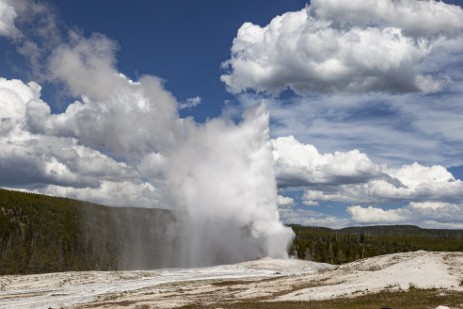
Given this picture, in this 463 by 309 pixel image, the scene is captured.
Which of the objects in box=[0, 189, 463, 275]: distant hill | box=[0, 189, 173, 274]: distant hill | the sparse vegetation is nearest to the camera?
the sparse vegetation

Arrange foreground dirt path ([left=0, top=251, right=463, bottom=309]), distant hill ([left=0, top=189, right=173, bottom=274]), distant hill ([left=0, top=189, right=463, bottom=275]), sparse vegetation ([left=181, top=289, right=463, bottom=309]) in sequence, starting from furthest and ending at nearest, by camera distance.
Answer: distant hill ([left=0, top=189, right=173, bottom=274]) → distant hill ([left=0, top=189, right=463, bottom=275]) → foreground dirt path ([left=0, top=251, right=463, bottom=309]) → sparse vegetation ([left=181, top=289, right=463, bottom=309])

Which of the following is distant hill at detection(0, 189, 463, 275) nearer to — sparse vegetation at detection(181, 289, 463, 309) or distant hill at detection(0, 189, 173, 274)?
distant hill at detection(0, 189, 173, 274)

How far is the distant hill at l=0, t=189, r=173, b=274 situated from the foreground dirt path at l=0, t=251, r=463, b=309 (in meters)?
57.9

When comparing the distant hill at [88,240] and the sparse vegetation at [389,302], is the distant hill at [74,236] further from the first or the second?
the sparse vegetation at [389,302]

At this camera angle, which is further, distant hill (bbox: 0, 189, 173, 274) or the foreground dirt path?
distant hill (bbox: 0, 189, 173, 274)

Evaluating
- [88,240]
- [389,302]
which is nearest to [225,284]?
[389,302]

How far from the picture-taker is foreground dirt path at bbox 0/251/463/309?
2028 inches

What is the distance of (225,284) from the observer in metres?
70.0

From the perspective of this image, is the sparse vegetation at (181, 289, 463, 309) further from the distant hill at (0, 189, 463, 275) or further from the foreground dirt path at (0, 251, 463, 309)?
the distant hill at (0, 189, 463, 275)

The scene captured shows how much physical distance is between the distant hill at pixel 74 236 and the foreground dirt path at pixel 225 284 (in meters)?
57.9

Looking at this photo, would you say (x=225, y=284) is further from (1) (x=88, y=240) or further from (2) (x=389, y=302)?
(1) (x=88, y=240)

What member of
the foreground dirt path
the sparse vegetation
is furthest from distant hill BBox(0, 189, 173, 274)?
the sparse vegetation

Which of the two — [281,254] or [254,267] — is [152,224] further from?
[254,267]

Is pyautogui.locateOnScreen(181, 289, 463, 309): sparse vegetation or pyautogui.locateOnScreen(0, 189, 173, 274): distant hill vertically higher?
pyautogui.locateOnScreen(0, 189, 173, 274): distant hill
